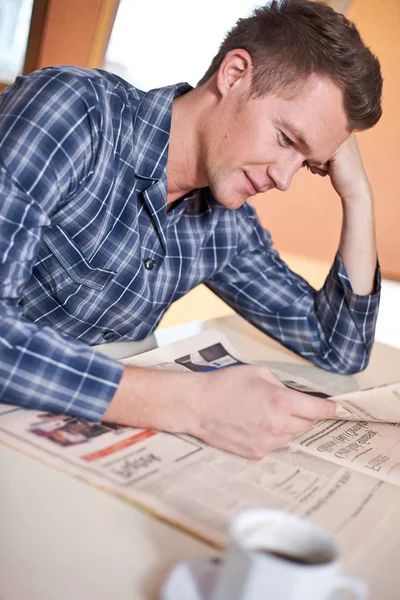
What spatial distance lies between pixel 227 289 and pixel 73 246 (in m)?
0.52

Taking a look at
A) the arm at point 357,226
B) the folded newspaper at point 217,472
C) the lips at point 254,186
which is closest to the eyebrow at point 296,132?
the lips at point 254,186

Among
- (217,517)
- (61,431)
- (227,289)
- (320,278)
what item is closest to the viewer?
(217,517)

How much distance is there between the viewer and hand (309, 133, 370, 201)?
4.56 ft

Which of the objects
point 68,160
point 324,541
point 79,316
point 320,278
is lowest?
point 320,278

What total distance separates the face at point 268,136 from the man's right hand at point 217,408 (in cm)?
47

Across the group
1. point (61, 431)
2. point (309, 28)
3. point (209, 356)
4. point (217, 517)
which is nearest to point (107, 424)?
point (61, 431)

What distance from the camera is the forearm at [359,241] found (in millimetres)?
1430

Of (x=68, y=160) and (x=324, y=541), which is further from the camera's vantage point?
(x=68, y=160)

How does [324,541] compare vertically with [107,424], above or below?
above

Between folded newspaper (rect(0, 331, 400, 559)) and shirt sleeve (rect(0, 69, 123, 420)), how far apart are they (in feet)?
0.11

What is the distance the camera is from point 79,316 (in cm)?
115

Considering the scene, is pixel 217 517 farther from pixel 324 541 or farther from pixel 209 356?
pixel 209 356

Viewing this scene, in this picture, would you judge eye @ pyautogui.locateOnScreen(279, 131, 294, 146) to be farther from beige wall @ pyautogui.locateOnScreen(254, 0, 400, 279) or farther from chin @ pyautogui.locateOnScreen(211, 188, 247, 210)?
beige wall @ pyautogui.locateOnScreen(254, 0, 400, 279)

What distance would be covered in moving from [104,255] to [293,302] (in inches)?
20.9
